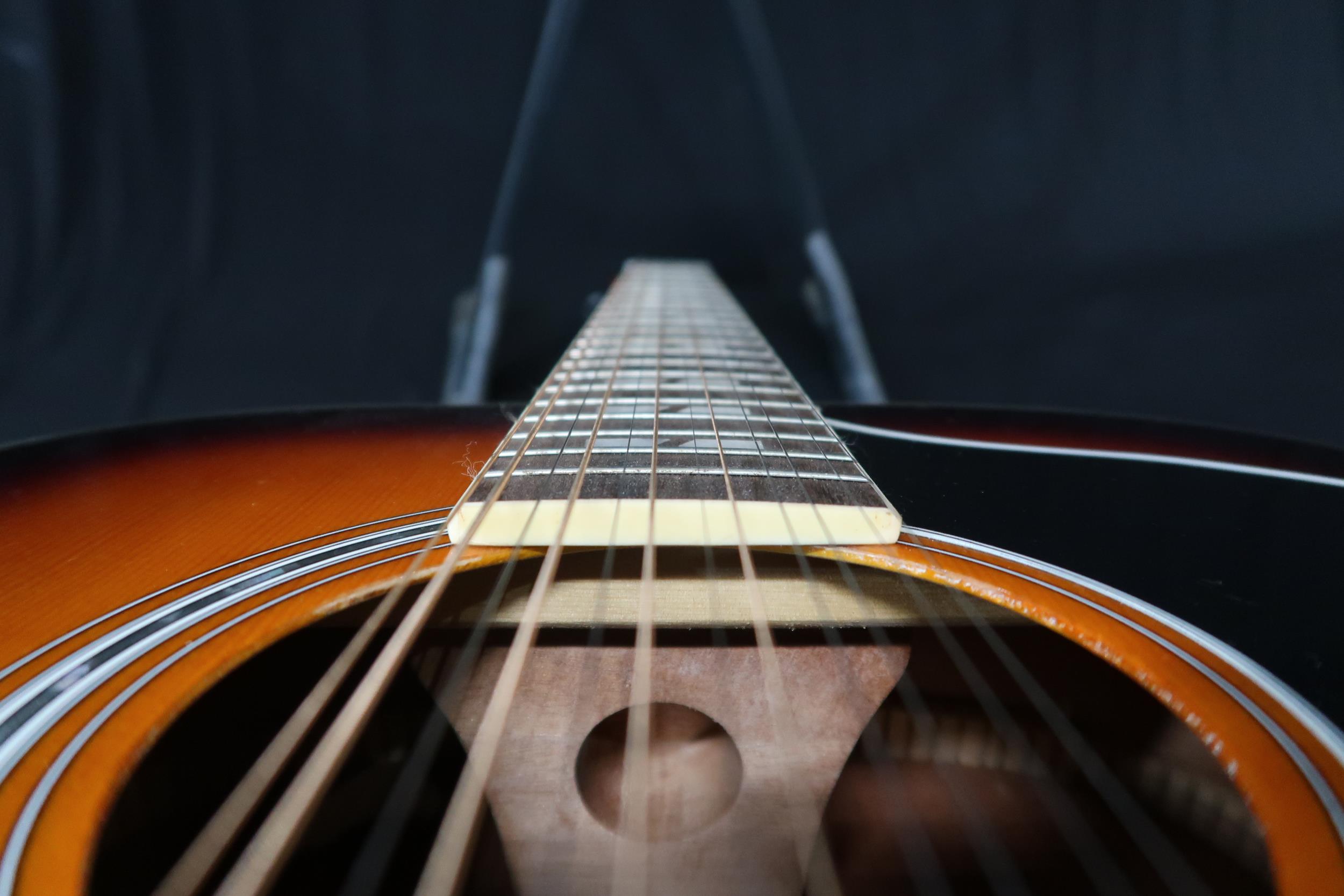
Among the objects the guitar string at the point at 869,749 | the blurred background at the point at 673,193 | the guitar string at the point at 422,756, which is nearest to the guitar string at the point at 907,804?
the guitar string at the point at 869,749

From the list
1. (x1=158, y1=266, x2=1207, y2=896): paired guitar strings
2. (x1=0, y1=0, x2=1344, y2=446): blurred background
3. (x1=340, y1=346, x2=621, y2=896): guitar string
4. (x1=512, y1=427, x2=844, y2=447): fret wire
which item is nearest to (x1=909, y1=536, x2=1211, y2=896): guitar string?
(x1=158, y1=266, x2=1207, y2=896): paired guitar strings

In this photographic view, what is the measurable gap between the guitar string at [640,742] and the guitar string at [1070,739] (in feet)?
0.53

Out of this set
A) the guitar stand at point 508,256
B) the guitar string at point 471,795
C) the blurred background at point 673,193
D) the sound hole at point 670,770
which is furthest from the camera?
the blurred background at point 673,193

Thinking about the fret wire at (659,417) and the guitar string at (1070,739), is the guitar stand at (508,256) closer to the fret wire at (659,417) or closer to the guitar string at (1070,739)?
the fret wire at (659,417)

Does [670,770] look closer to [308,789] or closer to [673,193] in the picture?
[308,789]

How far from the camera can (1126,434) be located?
764mm

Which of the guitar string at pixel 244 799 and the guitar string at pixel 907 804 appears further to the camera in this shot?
the guitar string at pixel 907 804

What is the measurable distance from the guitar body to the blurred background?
83cm

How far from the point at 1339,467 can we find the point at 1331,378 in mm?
999

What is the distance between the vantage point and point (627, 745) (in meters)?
0.54

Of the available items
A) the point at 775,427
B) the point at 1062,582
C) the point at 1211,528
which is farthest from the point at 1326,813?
the point at 775,427

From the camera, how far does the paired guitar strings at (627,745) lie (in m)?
0.29

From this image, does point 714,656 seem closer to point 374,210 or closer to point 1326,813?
point 1326,813

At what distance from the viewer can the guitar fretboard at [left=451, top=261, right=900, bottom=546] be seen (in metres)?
0.48
